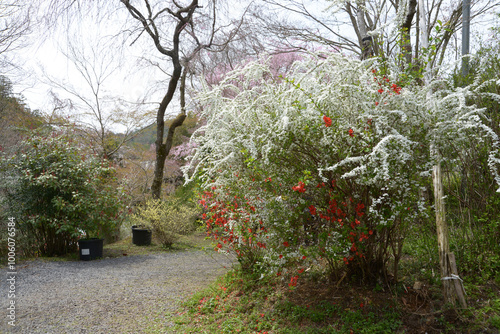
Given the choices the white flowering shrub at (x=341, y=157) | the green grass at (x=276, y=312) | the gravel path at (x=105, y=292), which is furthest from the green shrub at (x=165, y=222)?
the white flowering shrub at (x=341, y=157)

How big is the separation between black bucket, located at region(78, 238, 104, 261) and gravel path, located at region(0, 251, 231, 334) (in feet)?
0.62

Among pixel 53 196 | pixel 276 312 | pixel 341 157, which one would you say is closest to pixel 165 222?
pixel 53 196

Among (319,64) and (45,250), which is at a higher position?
(319,64)

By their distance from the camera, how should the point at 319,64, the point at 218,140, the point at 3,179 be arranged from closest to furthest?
the point at 319,64, the point at 218,140, the point at 3,179

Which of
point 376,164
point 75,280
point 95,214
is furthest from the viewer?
point 95,214

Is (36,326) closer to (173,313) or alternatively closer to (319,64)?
(173,313)

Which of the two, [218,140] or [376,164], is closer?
[376,164]

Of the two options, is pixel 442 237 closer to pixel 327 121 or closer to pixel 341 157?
pixel 341 157

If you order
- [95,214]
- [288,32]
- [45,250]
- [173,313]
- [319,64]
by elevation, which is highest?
[288,32]

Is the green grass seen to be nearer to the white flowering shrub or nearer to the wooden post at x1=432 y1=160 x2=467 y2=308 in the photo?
the white flowering shrub

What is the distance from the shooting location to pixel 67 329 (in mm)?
3018

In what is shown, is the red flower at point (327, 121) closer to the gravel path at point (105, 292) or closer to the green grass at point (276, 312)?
the green grass at point (276, 312)

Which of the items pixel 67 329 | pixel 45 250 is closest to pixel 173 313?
pixel 67 329

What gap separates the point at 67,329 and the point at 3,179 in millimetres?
3780
